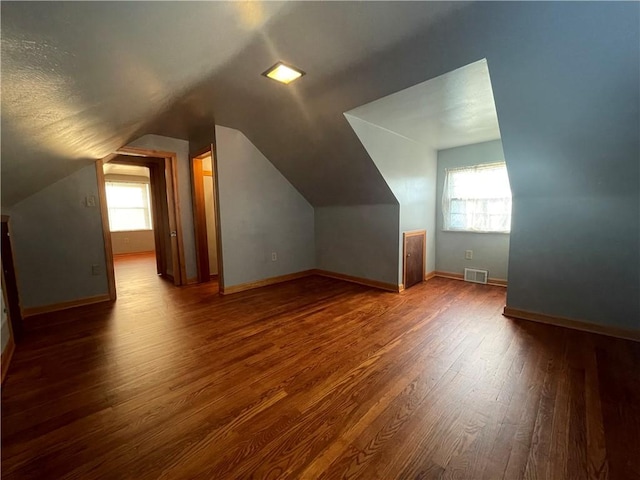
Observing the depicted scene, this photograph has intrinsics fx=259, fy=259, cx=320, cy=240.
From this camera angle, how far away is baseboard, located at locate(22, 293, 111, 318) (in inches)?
111

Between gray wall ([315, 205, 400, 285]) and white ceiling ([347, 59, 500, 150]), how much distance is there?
1.08 meters

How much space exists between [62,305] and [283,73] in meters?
3.51

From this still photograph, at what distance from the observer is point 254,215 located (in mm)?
3836

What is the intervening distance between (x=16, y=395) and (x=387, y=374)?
230cm

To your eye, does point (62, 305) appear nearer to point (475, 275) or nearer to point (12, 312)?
point (12, 312)

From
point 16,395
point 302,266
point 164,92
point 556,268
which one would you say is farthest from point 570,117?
point 16,395

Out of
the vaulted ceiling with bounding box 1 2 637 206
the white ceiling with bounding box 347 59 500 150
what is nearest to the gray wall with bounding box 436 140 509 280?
the white ceiling with bounding box 347 59 500 150

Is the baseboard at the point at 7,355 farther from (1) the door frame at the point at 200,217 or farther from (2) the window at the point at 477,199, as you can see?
(2) the window at the point at 477,199

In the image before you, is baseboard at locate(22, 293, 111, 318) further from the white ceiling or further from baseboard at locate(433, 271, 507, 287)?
baseboard at locate(433, 271, 507, 287)

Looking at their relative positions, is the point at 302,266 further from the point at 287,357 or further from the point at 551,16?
the point at 551,16

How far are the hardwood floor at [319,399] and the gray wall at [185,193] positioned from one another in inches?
60.0

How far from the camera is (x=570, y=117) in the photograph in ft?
6.08

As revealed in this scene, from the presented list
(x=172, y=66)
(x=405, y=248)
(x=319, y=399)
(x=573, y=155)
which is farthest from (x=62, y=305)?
(x=573, y=155)

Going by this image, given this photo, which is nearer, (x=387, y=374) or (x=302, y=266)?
(x=387, y=374)
